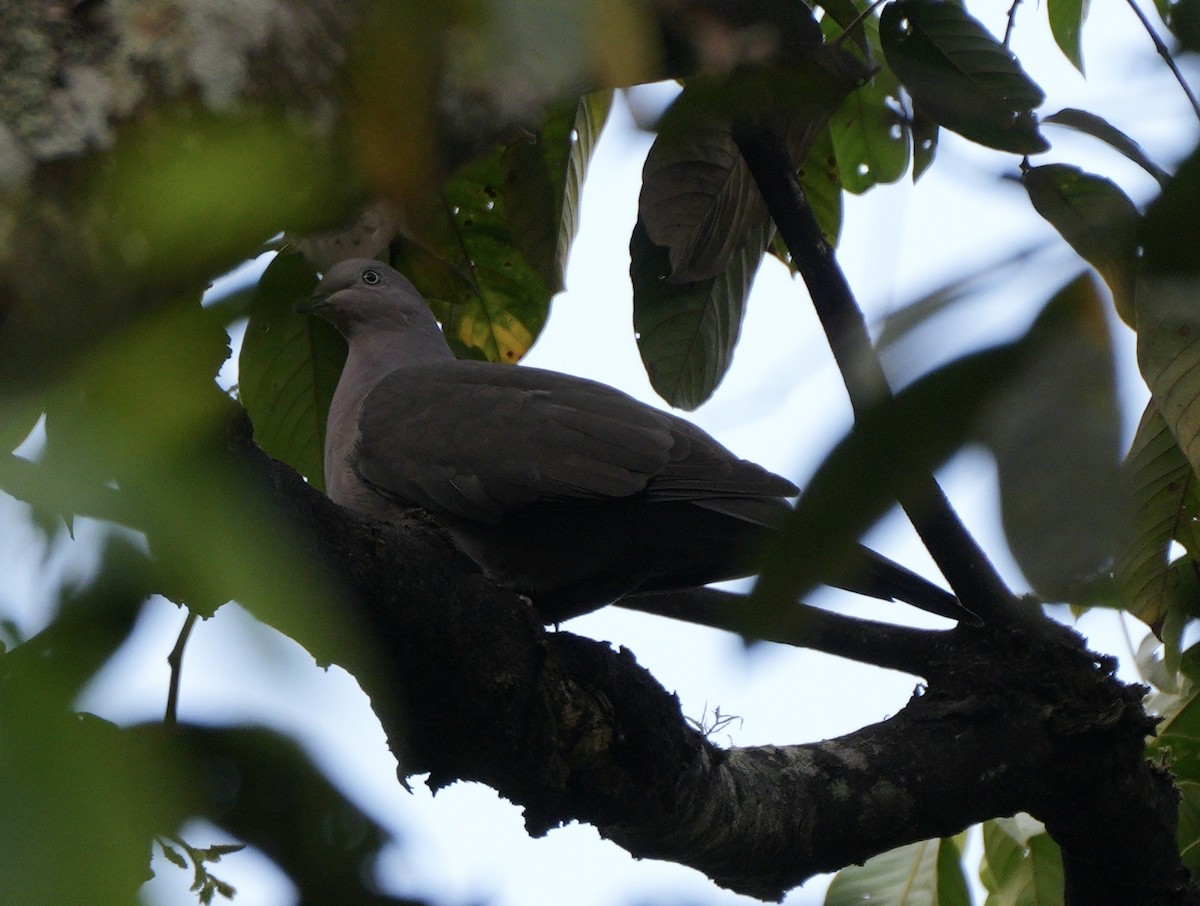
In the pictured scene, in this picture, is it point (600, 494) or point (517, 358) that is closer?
point (600, 494)

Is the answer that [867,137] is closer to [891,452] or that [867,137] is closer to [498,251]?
[498,251]

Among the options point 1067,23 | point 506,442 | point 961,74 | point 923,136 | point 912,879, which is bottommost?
point 912,879

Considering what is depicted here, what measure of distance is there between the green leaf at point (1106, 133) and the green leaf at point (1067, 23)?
1.47 metres

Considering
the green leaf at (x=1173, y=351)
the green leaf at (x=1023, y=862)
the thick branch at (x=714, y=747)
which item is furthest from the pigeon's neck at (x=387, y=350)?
the green leaf at (x=1173, y=351)

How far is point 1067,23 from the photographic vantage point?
227cm

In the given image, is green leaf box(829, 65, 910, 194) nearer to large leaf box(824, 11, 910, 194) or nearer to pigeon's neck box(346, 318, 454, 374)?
large leaf box(824, 11, 910, 194)

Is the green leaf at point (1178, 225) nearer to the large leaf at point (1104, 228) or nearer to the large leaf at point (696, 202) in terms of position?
the large leaf at point (1104, 228)

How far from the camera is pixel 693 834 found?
1984 mm

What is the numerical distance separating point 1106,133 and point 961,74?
60 cm

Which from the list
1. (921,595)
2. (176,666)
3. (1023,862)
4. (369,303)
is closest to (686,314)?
(921,595)

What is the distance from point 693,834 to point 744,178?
3.71 ft

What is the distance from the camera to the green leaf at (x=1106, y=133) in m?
0.60

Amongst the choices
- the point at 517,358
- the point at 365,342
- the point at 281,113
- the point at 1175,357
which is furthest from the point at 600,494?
the point at 281,113

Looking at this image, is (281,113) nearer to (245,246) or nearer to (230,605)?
(245,246)
